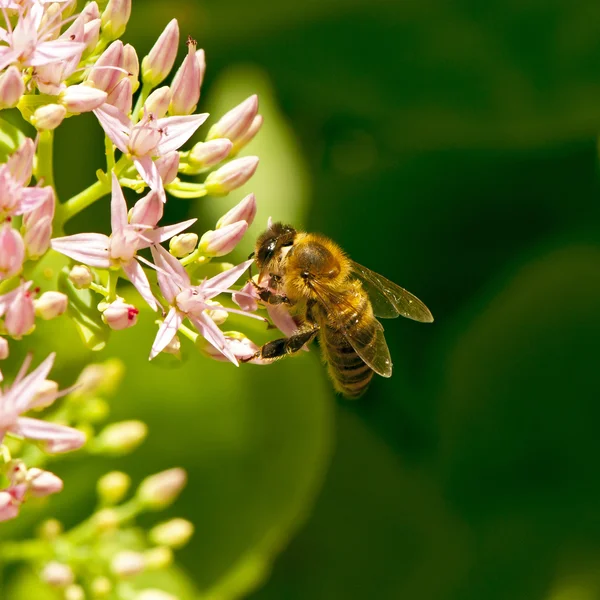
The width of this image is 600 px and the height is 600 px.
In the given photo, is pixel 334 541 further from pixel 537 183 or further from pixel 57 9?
pixel 57 9

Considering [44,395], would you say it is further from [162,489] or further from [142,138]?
[162,489]

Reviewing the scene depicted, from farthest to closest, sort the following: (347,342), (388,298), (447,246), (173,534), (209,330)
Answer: (447,246), (173,534), (388,298), (347,342), (209,330)

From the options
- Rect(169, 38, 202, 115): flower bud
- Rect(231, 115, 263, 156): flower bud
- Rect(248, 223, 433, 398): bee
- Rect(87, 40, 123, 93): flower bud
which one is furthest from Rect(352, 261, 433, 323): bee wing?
Rect(87, 40, 123, 93): flower bud

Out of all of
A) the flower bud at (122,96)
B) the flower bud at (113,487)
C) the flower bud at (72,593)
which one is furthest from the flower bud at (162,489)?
the flower bud at (122,96)

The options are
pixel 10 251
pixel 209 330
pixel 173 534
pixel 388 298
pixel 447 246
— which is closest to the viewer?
pixel 10 251

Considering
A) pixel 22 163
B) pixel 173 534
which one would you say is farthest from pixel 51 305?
pixel 173 534

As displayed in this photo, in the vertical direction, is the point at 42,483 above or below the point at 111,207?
below

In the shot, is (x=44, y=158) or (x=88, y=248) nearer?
(x=88, y=248)

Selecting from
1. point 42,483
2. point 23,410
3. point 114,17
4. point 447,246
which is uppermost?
point 114,17

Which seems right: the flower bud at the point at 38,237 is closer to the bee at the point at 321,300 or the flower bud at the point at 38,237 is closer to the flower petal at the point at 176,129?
the flower petal at the point at 176,129
